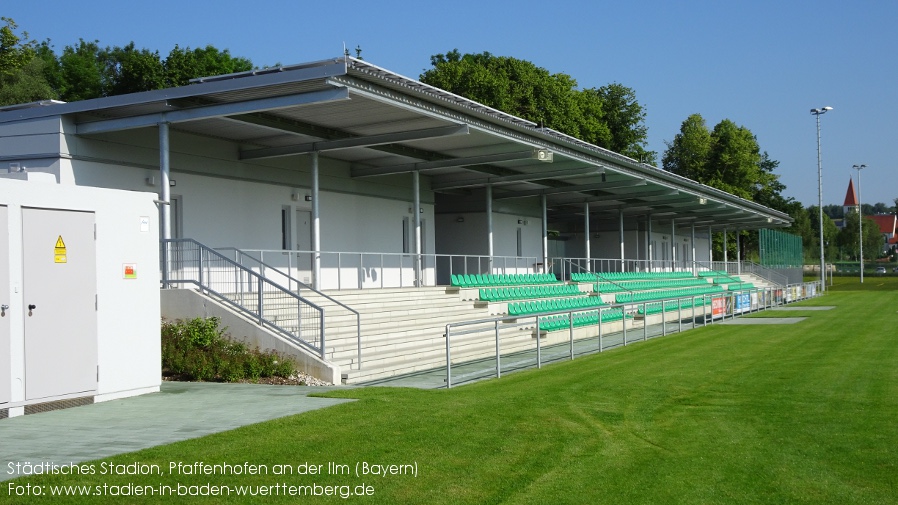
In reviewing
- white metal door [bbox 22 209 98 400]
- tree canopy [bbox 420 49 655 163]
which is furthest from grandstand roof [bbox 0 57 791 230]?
tree canopy [bbox 420 49 655 163]

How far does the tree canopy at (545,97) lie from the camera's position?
170 ft

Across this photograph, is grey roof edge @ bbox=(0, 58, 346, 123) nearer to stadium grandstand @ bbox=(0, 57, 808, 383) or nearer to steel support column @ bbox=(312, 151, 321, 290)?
A: stadium grandstand @ bbox=(0, 57, 808, 383)

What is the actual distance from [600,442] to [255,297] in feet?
31.8

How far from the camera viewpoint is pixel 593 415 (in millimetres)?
9938

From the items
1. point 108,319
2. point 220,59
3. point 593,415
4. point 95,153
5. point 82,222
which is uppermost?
point 220,59

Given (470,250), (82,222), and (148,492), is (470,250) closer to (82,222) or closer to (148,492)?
(82,222)

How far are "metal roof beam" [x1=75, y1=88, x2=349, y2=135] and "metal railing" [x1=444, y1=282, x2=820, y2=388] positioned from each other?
5.19 meters

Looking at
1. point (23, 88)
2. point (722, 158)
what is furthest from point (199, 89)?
point (722, 158)

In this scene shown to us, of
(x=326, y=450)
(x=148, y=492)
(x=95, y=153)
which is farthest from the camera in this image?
(x=95, y=153)

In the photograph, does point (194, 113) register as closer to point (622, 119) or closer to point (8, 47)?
point (8, 47)

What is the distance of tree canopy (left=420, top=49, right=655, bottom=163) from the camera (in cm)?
5194

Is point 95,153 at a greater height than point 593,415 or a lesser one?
greater

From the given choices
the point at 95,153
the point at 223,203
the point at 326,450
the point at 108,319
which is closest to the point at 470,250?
the point at 223,203

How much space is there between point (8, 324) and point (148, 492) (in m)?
4.62
